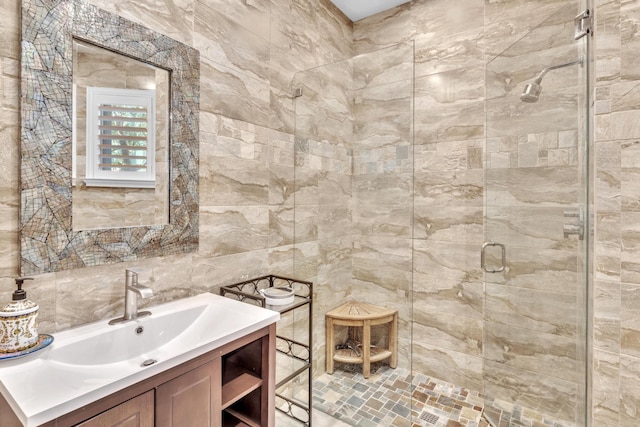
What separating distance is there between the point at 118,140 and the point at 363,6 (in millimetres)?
2173

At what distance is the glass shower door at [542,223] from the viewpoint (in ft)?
4.93

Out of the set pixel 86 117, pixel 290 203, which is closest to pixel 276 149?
pixel 290 203

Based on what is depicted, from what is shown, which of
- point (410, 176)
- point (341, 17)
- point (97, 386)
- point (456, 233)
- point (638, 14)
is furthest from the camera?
point (341, 17)

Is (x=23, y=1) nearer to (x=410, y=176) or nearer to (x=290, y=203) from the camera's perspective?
(x=290, y=203)

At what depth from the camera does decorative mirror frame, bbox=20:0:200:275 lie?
1.05 metres

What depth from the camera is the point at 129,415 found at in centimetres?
88

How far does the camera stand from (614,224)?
54.7 inches

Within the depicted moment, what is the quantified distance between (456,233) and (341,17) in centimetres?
193

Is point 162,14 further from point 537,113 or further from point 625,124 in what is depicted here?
point 625,124

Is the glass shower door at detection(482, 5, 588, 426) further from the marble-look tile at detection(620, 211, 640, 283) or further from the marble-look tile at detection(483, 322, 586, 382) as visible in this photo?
the marble-look tile at detection(620, 211, 640, 283)

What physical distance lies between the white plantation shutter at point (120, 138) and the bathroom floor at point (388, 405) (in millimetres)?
1648

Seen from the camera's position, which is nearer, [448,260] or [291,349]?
[291,349]

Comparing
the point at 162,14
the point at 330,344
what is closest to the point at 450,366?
the point at 330,344

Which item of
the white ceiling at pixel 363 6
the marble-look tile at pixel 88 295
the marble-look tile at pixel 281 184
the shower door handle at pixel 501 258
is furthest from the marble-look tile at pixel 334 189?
the white ceiling at pixel 363 6
